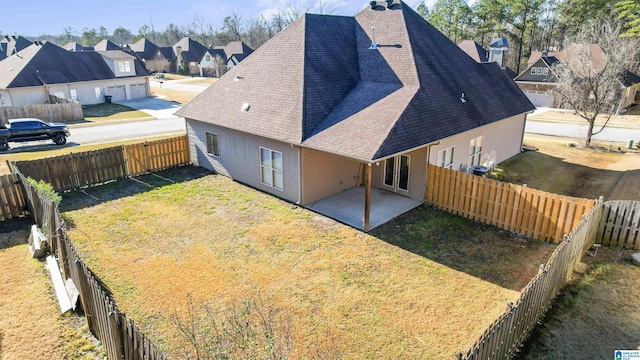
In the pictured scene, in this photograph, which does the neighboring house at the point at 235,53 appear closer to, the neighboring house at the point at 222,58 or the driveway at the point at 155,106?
the neighboring house at the point at 222,58

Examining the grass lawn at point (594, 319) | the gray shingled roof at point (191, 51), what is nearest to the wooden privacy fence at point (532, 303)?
the grass lawn at point (594, 319)

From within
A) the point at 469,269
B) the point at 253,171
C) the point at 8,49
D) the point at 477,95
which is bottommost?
the point at 469,269

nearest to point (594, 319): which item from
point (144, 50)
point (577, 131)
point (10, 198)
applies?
point (10, 198)

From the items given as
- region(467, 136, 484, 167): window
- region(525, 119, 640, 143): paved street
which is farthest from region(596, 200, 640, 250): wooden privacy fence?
region(525, 119, 640, 143): paved street

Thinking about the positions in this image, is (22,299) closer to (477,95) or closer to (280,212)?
(280,212)

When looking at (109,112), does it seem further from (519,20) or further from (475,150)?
(519,20)

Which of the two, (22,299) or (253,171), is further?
(253,171)

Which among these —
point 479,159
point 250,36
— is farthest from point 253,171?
point 250,36

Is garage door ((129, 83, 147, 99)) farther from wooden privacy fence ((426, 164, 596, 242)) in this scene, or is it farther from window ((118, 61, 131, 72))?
wooden privacy fence ((426, 164, 596, 242))
